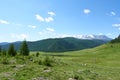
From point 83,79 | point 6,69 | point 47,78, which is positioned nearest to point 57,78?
point 47,78

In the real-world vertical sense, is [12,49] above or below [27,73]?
above

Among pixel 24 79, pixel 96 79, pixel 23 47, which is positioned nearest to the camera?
pixel 24 79

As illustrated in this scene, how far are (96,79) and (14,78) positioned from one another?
45.0 feet

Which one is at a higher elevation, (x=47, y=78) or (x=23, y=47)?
(x=23, y=47)

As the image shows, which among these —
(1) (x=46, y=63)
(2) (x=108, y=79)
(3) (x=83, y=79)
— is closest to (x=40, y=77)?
(3) (x=83, y=79)

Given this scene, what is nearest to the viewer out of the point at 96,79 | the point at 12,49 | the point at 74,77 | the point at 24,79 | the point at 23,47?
the point at 24,79

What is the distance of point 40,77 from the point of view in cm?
3131

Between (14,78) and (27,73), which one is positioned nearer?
(14,78)

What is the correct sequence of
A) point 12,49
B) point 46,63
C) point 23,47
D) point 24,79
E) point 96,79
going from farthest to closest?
point 23,47 → point 12,49 → point 46,63 → point 96,79 → point 24,79

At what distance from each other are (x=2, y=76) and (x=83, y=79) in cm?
1227

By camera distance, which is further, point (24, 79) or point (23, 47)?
point (23, 47)

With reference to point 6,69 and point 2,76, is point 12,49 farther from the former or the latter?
point 2,76

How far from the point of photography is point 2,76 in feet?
102

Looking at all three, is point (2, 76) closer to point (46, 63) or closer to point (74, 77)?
point (74, 77)
